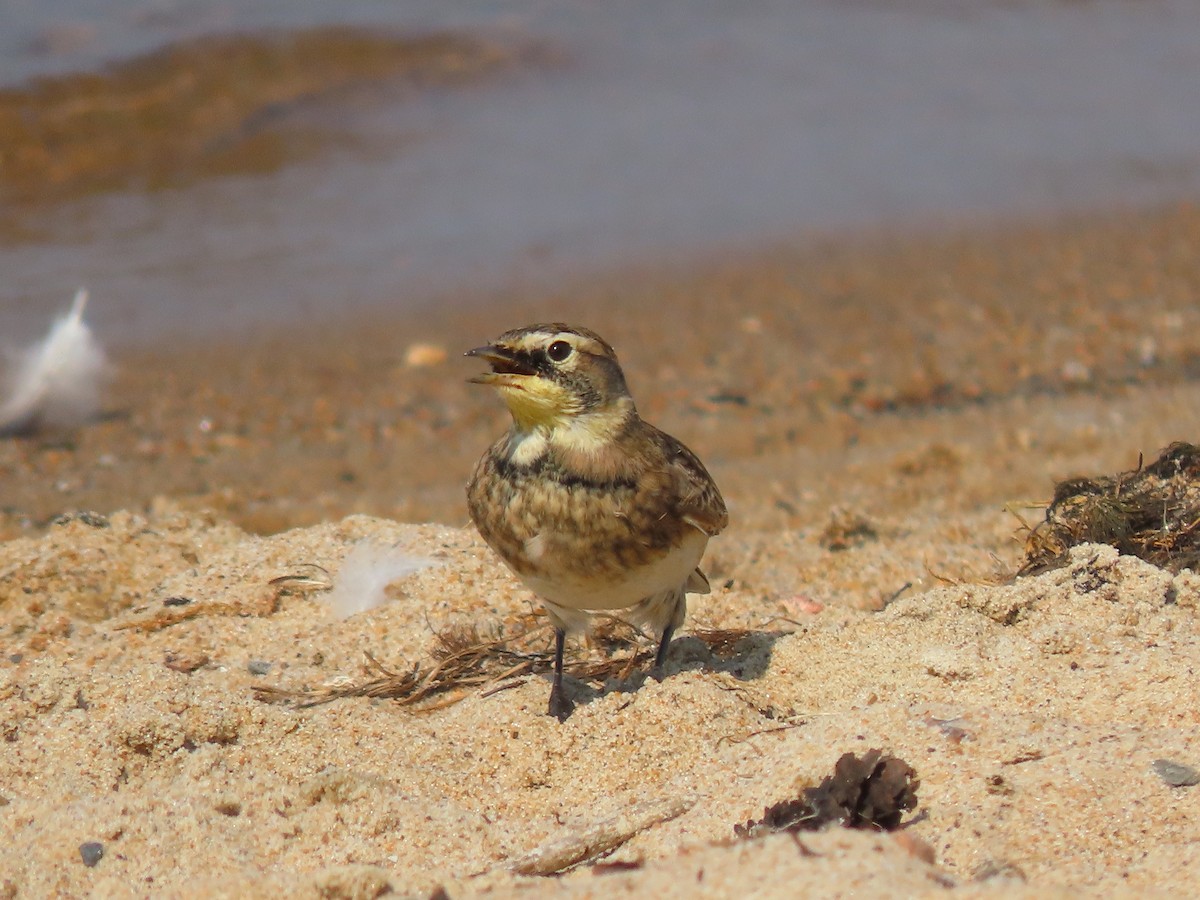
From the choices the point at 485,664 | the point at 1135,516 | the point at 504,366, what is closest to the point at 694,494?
the point at 504,366

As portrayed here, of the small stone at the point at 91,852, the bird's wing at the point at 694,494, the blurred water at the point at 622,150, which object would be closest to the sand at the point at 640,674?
the small stone at the point at 91,852

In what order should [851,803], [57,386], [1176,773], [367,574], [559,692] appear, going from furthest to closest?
[57,386] < [367,574] < [559,692] < [1176,773] < [851,803]

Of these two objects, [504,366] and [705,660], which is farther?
[705,660]

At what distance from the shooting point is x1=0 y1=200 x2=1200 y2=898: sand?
3.24 meters

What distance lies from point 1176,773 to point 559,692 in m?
1.74

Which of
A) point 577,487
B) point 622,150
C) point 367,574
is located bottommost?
point 622,150

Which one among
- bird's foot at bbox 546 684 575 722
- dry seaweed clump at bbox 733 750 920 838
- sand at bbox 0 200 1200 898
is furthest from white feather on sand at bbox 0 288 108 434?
dry seaweed clump at bbox 733 750 920 838

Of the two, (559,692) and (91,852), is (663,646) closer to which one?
(559,692)

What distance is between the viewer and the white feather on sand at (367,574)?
16.5 ft

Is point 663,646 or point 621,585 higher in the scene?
point 621,585

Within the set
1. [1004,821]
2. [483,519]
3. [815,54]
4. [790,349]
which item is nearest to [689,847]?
[1004,821]

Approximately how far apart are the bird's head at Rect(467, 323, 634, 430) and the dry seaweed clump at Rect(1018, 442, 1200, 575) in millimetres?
1544

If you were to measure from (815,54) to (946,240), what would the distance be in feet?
18.7

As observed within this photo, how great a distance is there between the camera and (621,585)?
4035mm
